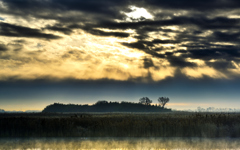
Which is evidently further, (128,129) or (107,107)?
(107,107)

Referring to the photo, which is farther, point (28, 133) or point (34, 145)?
point (28, 133)

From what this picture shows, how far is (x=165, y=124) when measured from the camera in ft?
99.9

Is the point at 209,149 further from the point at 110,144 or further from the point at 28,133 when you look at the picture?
the point at 28,133

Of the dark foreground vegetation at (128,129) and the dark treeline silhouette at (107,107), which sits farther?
the dark treeline silhouette at (107,107)

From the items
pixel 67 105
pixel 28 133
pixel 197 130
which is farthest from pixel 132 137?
pixel 67 105

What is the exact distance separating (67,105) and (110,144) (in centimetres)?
12776

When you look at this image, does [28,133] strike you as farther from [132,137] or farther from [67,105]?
[67,105]

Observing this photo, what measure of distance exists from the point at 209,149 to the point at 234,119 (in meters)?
12.7

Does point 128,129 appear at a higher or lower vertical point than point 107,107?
lower

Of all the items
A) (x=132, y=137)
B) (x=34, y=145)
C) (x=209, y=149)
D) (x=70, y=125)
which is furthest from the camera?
(x=70, y=125)

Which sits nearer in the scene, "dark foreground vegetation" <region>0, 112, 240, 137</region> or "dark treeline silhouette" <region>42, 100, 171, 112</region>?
"dark foreground vegetation" <region>0, 112, 240, 137</region>

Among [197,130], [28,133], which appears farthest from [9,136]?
[197,130]

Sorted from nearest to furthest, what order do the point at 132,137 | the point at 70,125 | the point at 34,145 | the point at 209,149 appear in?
the point at 209,149, the point at 34,145, the point at 132,137, the point at 70,125

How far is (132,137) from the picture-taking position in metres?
28.9
